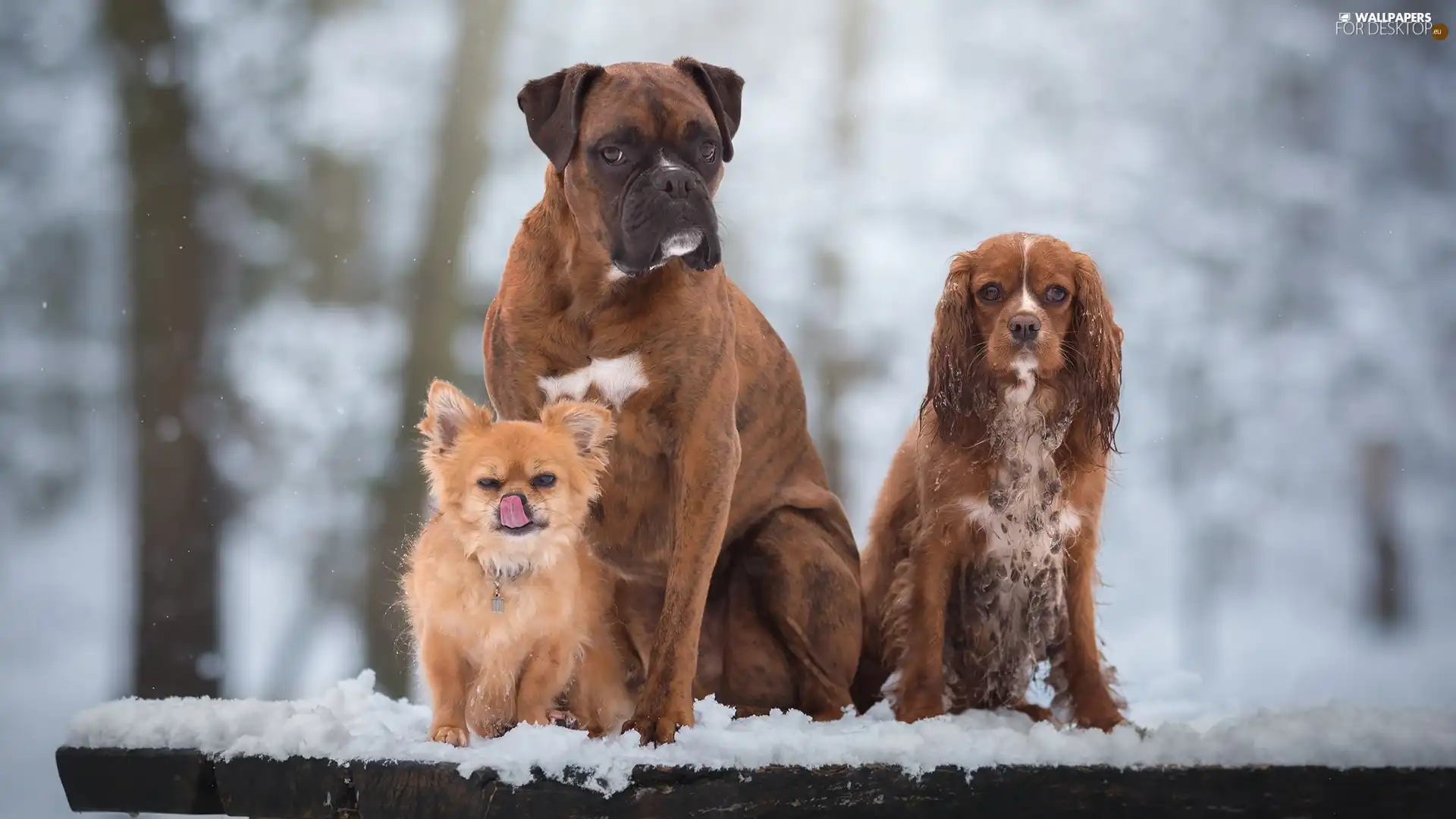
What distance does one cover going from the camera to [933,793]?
2703 millimetres

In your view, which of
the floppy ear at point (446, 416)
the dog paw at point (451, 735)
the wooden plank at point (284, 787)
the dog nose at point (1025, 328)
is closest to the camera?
the wooden plank at point (284, 787)

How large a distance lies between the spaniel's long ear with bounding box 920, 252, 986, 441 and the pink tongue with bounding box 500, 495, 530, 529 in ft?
3.95

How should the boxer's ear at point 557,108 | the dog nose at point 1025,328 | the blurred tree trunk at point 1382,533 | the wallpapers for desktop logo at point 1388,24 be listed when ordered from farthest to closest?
the blurred tree trunk at point 1382,533
the wallpapers for desktop logo at point 1388,24
the dog nose at point 1025,328
the boxer's ear at point 557,108

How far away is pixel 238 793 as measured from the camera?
117 inches

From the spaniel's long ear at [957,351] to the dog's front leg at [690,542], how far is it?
0.58 meters

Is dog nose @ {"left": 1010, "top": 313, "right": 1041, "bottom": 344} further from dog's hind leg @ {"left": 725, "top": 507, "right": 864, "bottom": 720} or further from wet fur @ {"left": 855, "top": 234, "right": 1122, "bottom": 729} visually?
dog's hind leg @ {"left": 725, "top": 507, "right": 864, "bottom": 720}

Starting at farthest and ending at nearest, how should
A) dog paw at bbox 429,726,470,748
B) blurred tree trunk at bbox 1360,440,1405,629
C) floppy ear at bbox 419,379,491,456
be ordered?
blurred tree trunk at bbox 1360,440,1405,629
floppy ear at bbox 419,379,491,456
dog paw at bbox 429,726,470,748

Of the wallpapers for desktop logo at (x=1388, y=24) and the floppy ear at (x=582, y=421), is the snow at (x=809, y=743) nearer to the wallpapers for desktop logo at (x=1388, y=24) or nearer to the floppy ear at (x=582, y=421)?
the floppy ear at (x=582, y=421)

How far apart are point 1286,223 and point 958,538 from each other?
14.1ft

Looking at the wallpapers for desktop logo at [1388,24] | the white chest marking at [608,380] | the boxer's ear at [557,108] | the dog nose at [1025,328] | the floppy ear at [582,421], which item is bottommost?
the floppy ear at [582,421]

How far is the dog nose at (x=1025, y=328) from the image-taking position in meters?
3.30

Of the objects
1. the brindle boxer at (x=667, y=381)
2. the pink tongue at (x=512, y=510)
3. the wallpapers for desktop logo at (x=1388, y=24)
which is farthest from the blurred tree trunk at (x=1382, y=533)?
the pink tongue at (x=512, y=510)

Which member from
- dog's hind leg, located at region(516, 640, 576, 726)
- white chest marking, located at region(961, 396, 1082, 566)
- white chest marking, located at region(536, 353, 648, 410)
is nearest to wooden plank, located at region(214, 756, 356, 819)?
dog's hind leg, located at region(516, 640, 576, 726)

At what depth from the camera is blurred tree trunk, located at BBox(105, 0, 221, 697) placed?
5.42 metres
